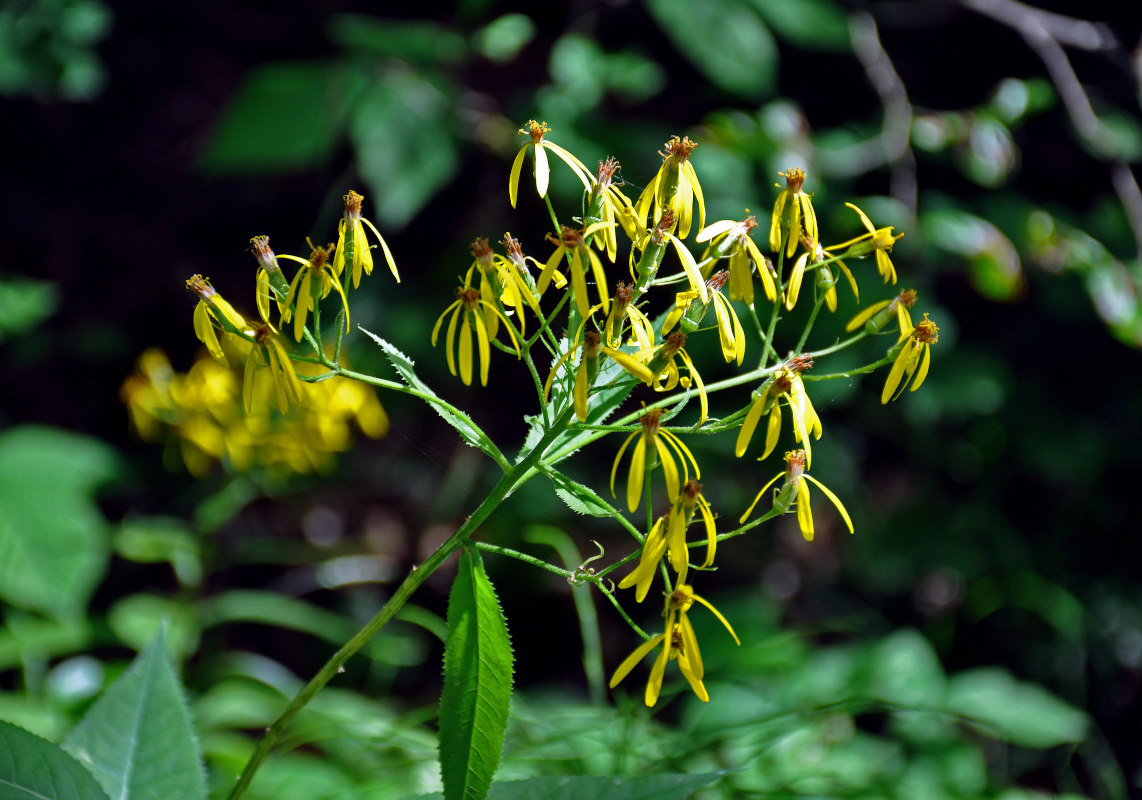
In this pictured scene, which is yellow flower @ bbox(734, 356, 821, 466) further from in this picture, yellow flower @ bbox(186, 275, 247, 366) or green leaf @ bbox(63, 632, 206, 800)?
green leaf @ bbox(63, 632, 206, 800)

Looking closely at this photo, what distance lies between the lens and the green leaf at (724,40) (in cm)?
238

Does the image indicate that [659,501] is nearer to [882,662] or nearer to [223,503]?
[882,662]

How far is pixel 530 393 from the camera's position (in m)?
3.13

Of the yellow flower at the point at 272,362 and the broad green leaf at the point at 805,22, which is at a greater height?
the broad green leaf at the point at 805,22

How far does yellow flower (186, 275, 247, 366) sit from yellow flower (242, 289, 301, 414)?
0.07 feet

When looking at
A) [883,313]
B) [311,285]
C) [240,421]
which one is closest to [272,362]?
[311,285]

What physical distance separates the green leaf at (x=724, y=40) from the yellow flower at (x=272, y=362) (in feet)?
6.14

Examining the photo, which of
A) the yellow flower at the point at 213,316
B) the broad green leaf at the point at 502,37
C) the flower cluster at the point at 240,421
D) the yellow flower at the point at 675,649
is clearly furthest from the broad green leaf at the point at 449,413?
the broad green leaf at the point at 502,37

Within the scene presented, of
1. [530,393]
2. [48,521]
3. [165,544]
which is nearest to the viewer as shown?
[48,521]

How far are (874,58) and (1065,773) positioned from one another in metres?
2.23

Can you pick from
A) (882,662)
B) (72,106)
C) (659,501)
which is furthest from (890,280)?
(72,106)

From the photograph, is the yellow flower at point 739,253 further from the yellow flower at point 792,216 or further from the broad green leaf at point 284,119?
the broad green leaf at point 284,119

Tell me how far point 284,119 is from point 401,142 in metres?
0.41

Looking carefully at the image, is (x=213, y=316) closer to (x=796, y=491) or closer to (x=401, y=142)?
(x=796, y=491)
